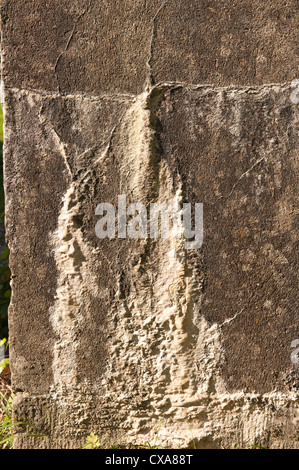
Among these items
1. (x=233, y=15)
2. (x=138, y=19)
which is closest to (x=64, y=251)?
(x=138, y=19)

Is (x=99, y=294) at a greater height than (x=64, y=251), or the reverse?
(x=64, y=251)

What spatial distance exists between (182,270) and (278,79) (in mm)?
649

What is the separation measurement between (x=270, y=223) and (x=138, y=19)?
2.43ft

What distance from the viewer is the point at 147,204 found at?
1491 millimetres

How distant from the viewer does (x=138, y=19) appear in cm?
145

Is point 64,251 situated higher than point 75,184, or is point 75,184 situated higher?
point 75,184

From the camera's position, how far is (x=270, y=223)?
1465mm

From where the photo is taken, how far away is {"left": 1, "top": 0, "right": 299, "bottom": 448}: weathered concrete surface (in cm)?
145

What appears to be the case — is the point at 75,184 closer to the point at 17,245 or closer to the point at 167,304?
the point at 17,245

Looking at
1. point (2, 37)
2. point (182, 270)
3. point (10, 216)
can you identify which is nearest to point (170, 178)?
point (182, 270)

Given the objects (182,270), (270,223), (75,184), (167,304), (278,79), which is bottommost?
(167,304)

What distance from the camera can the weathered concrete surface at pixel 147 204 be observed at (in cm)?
145

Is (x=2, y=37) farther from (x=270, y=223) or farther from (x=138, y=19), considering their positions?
(x=270, y=223)

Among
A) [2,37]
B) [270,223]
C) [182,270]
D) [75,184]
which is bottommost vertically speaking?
[182,270]
